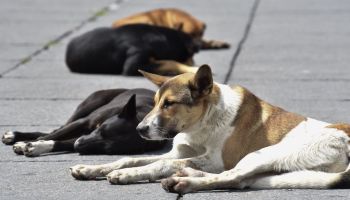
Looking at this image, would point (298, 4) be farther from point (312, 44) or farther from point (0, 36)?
point (0, 36)

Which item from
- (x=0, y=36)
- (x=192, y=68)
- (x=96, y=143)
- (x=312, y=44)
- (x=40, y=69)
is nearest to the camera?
(x=96, y=143)

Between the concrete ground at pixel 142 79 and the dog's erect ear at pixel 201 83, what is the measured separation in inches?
31.7

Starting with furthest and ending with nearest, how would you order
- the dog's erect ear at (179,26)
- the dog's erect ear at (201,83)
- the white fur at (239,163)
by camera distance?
1. the dog's erect ear at (179,26)
2. the dog's erect ear at (201,83)
3. the white fur at (239,163)

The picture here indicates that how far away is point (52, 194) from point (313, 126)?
84.4 inches

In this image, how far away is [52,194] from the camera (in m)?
7.42

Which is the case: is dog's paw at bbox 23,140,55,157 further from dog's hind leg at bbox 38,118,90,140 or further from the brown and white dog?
the brown and white dog

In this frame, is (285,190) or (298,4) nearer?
(285,190)

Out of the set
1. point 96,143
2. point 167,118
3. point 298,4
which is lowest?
point 298,4

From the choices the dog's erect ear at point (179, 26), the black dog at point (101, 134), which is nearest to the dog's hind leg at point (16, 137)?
the black dog at point (101, 134)

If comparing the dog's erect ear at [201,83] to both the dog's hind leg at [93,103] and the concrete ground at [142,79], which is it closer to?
the concrete ground at [142,79]

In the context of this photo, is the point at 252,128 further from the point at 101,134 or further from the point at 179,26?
the point at 179,26

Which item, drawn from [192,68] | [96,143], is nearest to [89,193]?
[96,143]

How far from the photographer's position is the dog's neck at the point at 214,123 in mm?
7707

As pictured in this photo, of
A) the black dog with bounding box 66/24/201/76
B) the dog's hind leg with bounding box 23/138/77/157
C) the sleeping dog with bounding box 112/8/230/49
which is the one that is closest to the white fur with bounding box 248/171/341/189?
the dog's hind leg with bounding box 23/138/77/157
